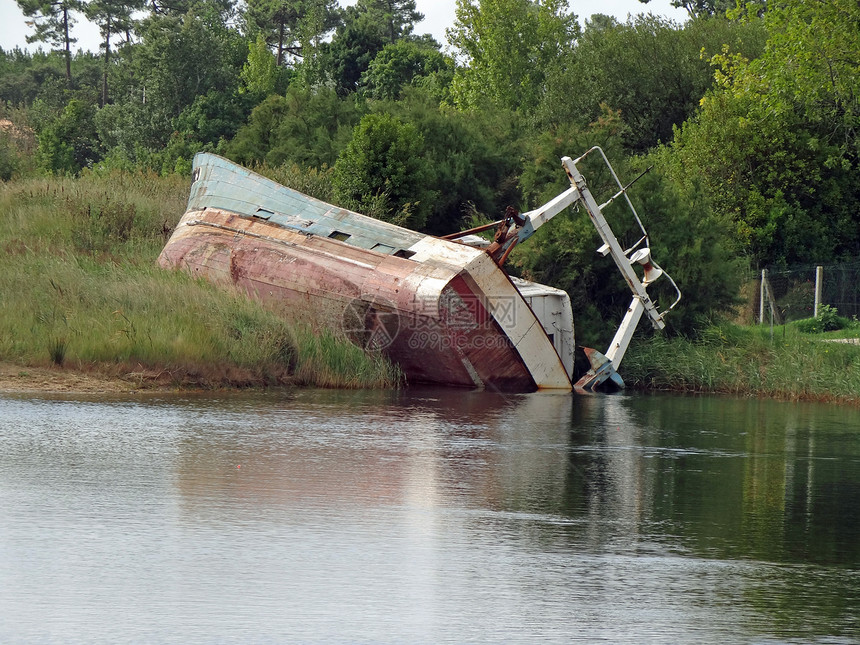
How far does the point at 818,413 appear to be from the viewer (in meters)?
16.5

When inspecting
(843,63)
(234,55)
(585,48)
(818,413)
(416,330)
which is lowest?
(818,413)

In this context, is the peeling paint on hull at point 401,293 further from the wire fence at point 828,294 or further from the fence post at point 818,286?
the wire fence at point 828,294

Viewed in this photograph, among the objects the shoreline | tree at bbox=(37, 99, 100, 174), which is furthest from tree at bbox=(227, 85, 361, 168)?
the shoreline

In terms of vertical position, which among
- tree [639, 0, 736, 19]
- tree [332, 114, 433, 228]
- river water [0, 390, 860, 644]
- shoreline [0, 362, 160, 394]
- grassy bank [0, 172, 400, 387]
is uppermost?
tree [639, 0, 736, 19]

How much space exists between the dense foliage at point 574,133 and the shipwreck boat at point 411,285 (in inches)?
106

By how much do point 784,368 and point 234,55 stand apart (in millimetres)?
62308

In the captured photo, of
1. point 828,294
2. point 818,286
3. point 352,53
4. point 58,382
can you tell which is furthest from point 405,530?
point 352,53

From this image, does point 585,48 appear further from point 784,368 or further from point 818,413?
point 818,413

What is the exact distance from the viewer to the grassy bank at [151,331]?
14836mm

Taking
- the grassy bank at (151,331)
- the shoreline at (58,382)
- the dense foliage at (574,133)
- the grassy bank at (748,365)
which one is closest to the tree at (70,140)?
the dense foliage at (574,133)

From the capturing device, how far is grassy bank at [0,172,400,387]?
1484 centimetres

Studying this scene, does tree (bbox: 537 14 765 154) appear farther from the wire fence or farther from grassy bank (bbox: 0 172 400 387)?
grassy bank (bbox: 0 172 400 387)

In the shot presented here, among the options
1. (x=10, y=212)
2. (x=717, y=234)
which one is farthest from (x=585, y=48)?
(x=10, y=212)

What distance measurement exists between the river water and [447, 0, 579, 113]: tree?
4155 centimetres
